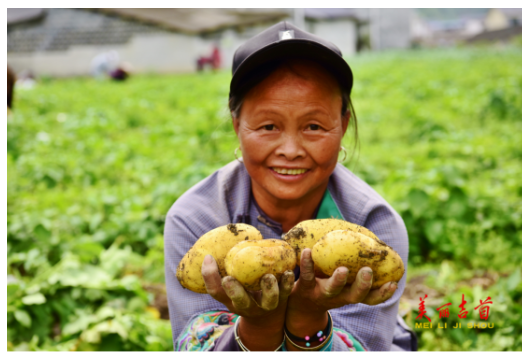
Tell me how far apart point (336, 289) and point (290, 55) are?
2.43ft

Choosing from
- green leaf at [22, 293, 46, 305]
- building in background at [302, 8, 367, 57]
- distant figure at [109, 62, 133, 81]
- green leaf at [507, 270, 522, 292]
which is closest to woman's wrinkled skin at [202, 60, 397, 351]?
green leaf at [22, 293, 46, 305]

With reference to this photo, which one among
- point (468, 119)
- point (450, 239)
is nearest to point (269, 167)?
point (450, 239)

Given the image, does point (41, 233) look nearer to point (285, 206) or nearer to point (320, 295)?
point (285, 206)

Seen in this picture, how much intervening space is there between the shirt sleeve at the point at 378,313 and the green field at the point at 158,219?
30 centimetres

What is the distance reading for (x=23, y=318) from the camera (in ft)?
7.93

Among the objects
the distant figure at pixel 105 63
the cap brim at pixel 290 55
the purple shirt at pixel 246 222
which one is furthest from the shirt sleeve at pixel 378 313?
the distant figure at pixel 105 63

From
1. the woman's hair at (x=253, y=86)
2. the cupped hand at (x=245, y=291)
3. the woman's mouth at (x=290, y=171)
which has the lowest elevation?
the cupped hand at (x=245, y=291)

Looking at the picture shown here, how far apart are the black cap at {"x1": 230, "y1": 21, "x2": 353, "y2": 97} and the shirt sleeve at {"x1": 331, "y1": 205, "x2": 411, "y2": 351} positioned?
51 cm

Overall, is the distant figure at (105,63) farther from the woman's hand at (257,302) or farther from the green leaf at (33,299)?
the woman's hand at (257,302)

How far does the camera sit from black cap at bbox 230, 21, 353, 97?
1.49 metres

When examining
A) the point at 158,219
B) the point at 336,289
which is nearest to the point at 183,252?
the point at 336,289

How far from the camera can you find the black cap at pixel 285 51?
4.88 feet

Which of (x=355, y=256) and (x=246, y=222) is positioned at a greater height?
(x=355, y=256)

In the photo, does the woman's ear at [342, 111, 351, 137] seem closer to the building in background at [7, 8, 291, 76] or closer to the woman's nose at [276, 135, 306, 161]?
the woman's nose at [276, 135, 306, 161]
